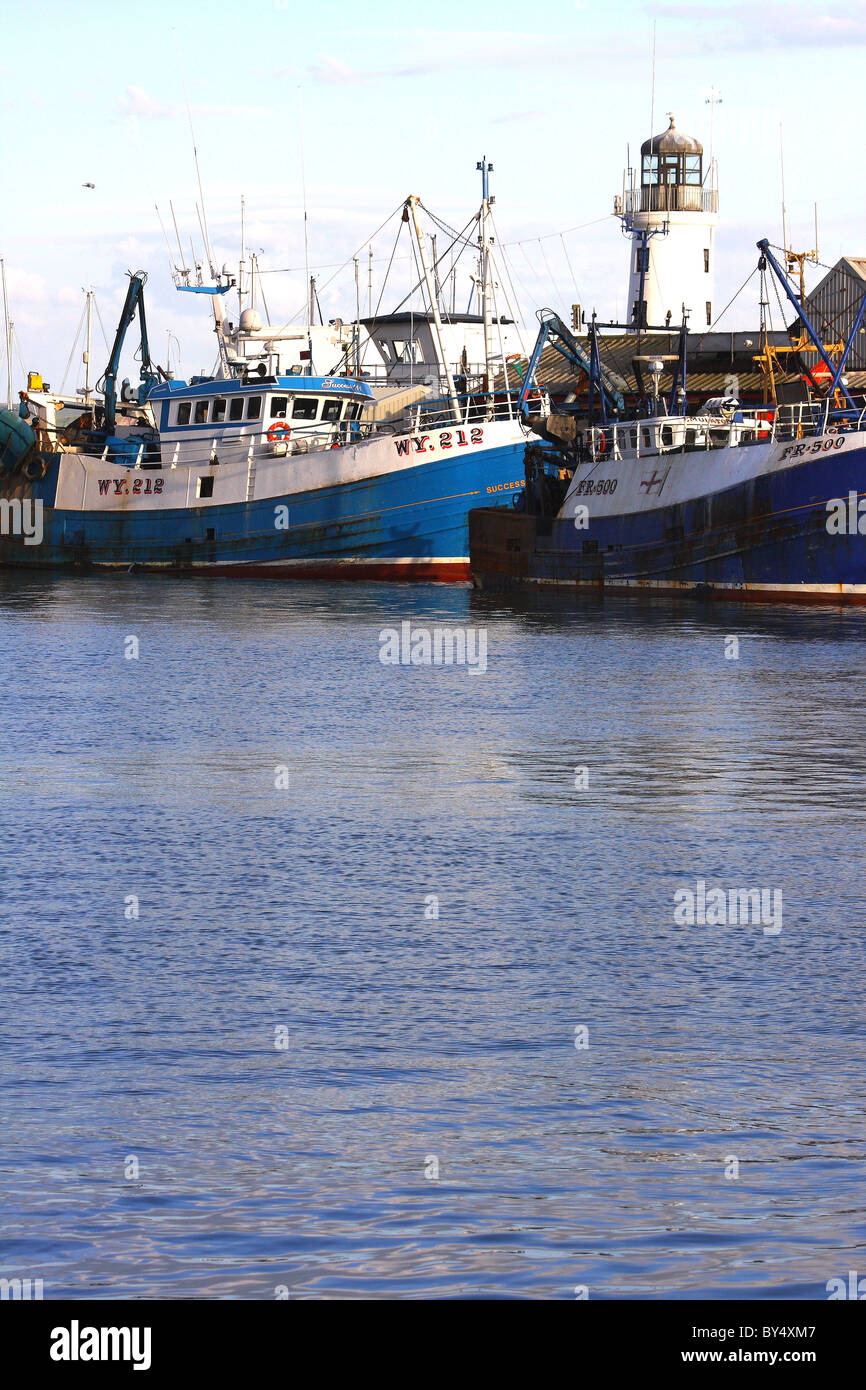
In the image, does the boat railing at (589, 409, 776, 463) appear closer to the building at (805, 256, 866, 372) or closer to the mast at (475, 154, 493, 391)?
the mast at (475, 154, 493, 391)

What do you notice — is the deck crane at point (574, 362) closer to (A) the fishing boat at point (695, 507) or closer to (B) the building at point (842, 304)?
(A) the fishing boat at point (695, 507)

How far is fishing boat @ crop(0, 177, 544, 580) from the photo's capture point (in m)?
65.8

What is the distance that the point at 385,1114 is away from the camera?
33.7 feet

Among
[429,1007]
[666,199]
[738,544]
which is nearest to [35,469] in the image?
[738,544]

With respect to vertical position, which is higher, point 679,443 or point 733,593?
point 679,443

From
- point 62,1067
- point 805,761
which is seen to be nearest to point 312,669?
point 805,761

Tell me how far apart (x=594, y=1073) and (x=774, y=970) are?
3101 mm

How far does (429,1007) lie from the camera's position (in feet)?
41.2

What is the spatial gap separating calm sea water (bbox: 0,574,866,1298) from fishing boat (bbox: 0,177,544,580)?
123 feet

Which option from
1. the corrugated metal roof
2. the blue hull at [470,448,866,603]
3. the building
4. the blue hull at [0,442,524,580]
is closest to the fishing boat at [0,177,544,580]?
the blue hull at [0,442,524,580]

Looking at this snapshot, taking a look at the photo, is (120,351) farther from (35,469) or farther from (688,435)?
(688,435)

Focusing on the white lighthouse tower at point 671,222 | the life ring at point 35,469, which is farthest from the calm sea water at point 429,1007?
the white lighthouse tower at point 671,222

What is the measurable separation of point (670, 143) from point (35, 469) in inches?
1710
